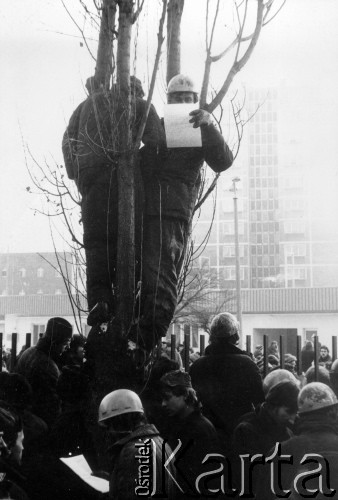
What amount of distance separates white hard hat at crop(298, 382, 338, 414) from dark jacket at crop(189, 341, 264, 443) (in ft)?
3.54

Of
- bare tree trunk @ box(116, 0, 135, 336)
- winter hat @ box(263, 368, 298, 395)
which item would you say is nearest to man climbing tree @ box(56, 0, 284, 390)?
bare tree trunk @ box(116, 0, 135, 336)

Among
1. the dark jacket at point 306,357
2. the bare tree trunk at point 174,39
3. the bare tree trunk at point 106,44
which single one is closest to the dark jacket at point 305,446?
the bare tree trunk at point 106,44

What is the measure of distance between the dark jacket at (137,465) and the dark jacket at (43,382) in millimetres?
1935

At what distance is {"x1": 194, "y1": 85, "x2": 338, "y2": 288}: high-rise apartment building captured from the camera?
36469mm

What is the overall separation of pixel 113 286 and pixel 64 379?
2.46ft

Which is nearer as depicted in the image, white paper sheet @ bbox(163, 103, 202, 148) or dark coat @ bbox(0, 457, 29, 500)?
dark coat @ bbox(0, 457, 29, 500)

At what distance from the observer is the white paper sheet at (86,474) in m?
3.46

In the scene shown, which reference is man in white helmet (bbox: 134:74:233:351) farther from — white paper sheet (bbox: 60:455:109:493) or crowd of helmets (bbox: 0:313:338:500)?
white paper sheet (bbox: 60:455:109:493)

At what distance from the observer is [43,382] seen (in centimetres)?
516

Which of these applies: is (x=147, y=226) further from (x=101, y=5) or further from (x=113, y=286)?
(x=101, y=5)

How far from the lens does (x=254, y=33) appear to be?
212 inches

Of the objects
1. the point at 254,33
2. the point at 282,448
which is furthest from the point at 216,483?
the point at 254,33

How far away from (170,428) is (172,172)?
1.86 meters

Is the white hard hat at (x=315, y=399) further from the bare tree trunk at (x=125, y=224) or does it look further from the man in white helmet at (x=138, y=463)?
the bare tree trunk at (x=125, y=224)
